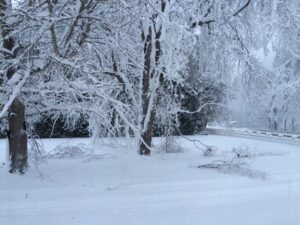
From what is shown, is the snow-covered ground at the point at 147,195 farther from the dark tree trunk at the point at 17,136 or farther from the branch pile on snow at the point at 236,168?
the dark tree trunk at the point at 17,136

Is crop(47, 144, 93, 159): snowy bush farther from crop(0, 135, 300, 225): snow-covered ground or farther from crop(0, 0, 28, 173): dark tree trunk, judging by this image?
crop(0, 0, 28, 173): dark tree trunk

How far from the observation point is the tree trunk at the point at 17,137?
8.80 m

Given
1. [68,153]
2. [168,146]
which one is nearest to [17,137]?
[68,153]

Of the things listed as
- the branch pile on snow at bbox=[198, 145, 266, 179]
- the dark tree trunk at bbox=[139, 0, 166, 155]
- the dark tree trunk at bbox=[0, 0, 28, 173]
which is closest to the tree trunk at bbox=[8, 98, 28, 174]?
the dark tree trunk at bbox=[0, 0, 28, 173]

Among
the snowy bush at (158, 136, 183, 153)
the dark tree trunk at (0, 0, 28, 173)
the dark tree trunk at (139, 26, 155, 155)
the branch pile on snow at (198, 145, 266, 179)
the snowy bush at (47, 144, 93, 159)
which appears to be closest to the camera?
the dark tree trunk at (0, 0, 28, 173)

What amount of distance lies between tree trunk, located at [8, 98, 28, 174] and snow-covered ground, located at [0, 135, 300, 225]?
0.96ft

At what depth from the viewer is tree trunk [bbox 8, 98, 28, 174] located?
8797mm

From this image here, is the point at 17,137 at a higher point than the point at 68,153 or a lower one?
higher

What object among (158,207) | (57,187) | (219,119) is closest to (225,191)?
(158,207)

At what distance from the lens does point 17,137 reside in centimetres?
893

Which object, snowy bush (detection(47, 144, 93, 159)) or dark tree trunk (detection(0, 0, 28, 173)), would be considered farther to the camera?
snowy bush (detection(47, 144, 93, 159))

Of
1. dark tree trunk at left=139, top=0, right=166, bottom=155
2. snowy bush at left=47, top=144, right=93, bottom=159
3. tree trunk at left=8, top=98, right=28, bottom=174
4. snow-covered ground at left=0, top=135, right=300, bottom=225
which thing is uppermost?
dark tree trunk at left=139, top=0, right=166, bottom=155

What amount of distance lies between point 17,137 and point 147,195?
3330 millimetres

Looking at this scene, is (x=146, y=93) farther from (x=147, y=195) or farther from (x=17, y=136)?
(x=147, y=195)
